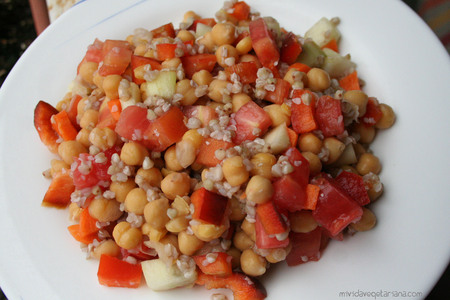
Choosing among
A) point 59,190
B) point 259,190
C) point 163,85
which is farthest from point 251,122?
point 59,190

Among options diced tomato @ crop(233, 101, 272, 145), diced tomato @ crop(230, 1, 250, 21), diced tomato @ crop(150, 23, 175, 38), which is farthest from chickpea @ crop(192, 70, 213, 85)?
diced tomato @ crop(230, 1, 250, 21)

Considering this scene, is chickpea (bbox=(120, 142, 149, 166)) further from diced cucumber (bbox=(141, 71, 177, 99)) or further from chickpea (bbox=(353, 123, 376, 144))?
chickpea (bbox=(353, 123, 376, 144))

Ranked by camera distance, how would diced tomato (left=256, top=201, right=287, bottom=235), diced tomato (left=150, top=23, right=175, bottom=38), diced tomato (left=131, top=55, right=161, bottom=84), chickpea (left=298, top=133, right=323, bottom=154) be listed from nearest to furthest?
diced tomato (left=256, top=201, right=287, bottom=235), chickpea (left=298, top=133, right=323, bottom=154), diced tomato (left=131, top=55, right=161, bottom=84), diced tomato (left=150, top=23, right=175, bottom=38)

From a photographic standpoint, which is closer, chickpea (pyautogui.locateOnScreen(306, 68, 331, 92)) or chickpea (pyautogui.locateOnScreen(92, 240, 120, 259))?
chickpea (pyautogui.locateOnScreen(92, 240, 120, 259))

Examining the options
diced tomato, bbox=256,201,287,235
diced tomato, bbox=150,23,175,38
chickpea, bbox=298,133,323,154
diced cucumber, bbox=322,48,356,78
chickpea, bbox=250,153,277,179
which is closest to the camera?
diced tomato, bbox=256,201,287,235

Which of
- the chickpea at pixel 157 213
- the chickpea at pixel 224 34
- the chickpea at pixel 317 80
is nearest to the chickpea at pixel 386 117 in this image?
the chickpea at pixel 317 80

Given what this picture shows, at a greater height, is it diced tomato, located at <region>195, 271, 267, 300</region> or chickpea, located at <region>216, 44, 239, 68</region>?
chickpea, located at <region>216, 44, 239, 68</region>

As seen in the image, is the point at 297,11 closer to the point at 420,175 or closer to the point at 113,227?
the point at 420,175

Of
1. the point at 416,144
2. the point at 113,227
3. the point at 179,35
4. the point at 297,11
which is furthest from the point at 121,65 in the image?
the point at 416,144
